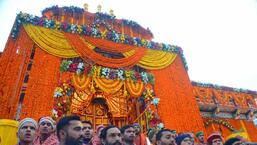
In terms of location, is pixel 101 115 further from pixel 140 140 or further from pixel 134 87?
pixel 140 140

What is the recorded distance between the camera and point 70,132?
202 centimetres

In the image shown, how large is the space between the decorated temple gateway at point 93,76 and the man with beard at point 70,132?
13.1ft

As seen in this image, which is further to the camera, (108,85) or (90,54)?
(90,54)

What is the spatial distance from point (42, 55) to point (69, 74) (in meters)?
0.97

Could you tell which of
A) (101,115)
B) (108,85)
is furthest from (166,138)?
(101,115)

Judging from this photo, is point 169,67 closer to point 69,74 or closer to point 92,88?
point 92,88

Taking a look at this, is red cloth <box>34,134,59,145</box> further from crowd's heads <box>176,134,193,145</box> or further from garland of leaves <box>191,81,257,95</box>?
garland of leaves <box>191,81,257,95</box>

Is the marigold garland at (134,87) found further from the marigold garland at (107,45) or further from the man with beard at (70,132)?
the man with beard at (70,132)

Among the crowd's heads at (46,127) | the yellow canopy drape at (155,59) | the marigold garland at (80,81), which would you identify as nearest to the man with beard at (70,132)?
the crowd's heads at (46,127)

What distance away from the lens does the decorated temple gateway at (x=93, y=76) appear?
6133mm

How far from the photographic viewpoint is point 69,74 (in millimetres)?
6785

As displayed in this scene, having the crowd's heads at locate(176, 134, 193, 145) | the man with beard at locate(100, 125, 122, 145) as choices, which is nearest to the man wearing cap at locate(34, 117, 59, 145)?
the man with beard at locate(100, 125, 122, 145)

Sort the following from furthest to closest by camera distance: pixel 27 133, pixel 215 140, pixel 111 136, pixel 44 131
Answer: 1. pixel 215 140
2. pixel 44 131
3. pixel 27 133
4. pixel 111 136

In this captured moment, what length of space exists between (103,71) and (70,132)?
526 cm
